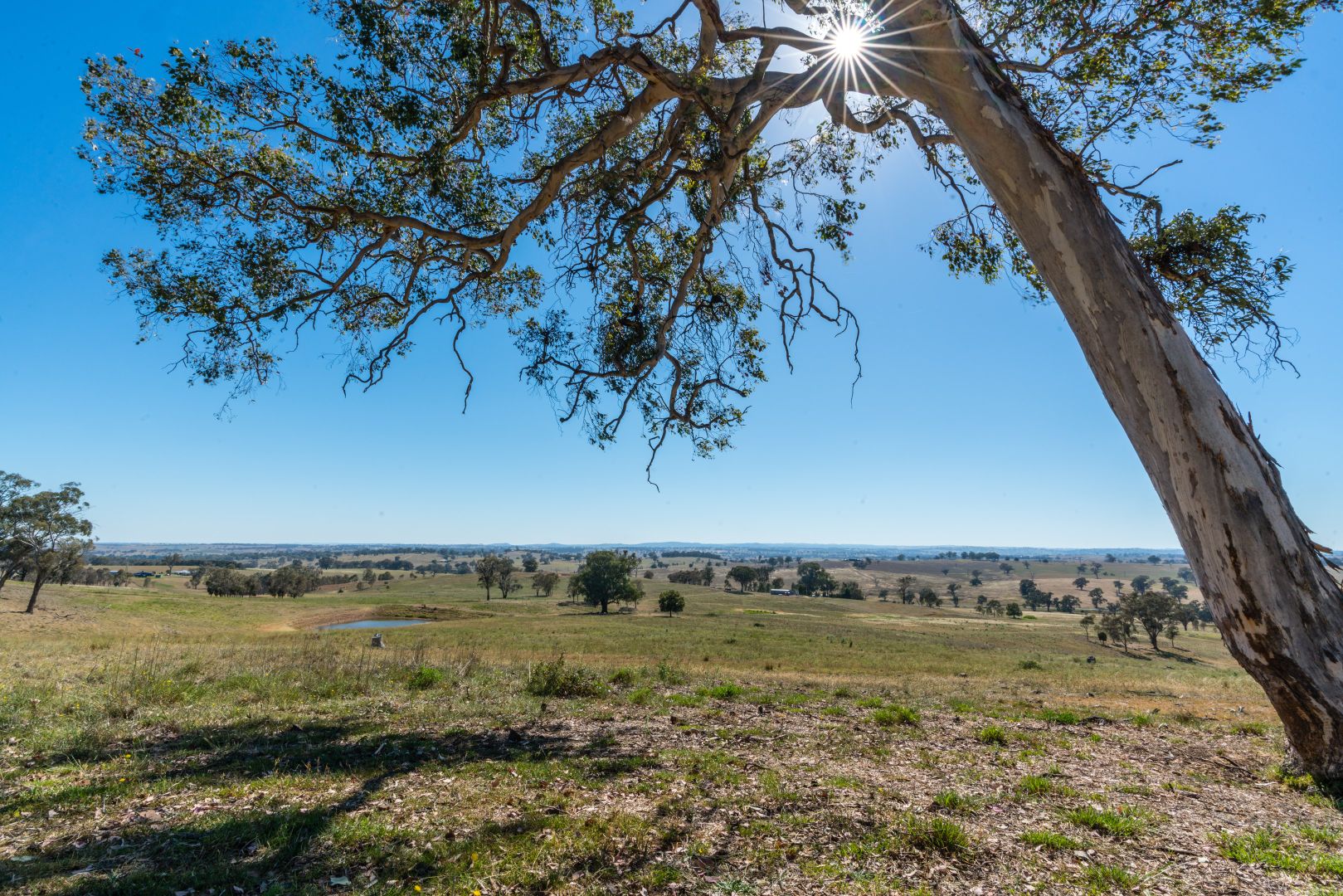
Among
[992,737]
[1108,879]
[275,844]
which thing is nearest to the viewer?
[1108,879]

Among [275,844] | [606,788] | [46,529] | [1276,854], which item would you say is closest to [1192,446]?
[1276,854]

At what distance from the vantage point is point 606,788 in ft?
15.3

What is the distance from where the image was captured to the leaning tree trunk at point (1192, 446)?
3482 mm

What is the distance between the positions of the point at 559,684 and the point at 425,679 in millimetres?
2118

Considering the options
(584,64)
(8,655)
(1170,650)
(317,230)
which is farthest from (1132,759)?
(1170,650)

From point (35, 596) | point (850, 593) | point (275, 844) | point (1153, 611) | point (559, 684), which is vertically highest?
point (275, 844)

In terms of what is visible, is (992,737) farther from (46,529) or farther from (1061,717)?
(46,529)

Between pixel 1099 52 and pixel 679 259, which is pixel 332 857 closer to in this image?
pixel 679 259

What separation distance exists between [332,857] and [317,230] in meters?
8.84

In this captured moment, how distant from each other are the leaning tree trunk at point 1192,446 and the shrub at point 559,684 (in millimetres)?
7715

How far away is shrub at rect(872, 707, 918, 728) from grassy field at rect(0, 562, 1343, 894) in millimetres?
36

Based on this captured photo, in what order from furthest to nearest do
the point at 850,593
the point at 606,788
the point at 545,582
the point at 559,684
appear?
1. the point at 850,593
2. the point at 545,582
3. the point at 559,684
4. the point at 606,788

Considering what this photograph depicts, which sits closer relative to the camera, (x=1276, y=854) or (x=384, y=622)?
(x=1276, y=854)

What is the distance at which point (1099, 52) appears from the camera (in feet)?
25.0
